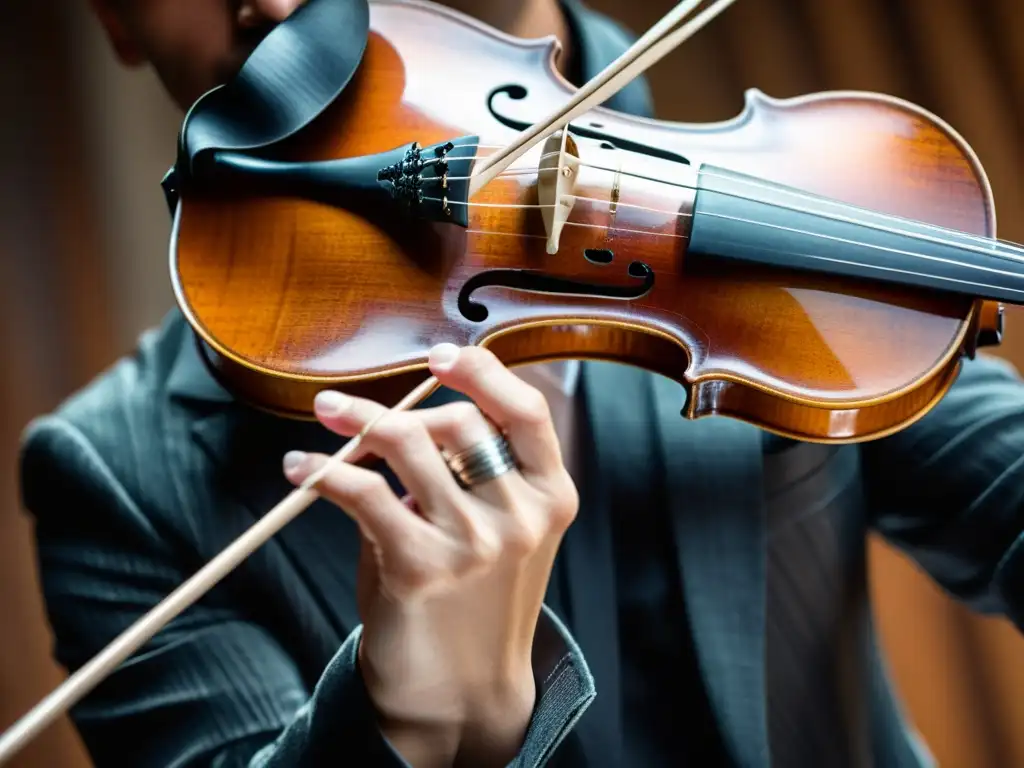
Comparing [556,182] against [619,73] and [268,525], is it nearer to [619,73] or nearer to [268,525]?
[619,73]

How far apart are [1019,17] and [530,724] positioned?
1.01 m

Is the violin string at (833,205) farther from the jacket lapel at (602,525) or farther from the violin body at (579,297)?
the jacket lapel at (602,525)

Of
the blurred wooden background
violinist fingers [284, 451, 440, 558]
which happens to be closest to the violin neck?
violinist fingers [284, 451, 440, 558]

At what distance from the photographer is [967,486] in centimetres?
63

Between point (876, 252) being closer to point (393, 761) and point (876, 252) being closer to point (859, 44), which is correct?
point (393, 761)

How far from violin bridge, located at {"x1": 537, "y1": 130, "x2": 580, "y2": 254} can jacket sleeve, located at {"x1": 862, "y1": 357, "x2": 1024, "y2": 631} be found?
0.34 meters

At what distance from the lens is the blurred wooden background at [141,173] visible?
99 cm

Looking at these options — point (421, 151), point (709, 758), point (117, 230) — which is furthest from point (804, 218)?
point (117, 230)

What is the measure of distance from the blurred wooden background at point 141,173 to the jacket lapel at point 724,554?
25.8 inches

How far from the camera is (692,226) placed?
486mm

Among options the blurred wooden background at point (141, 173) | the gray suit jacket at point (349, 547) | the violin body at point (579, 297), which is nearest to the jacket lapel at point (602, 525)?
the gray suit jacket at point (349, 547)

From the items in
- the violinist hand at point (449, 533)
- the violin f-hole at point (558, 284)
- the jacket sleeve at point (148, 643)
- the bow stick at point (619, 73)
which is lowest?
the jacket sleeve at point (148, 643)

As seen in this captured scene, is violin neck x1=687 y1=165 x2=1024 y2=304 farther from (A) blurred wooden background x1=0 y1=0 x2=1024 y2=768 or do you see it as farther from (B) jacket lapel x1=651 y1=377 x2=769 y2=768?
(A) blurred wooden background x1=0 y1=0 x2=1024 y2=768

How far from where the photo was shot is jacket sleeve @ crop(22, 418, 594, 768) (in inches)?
22.0
